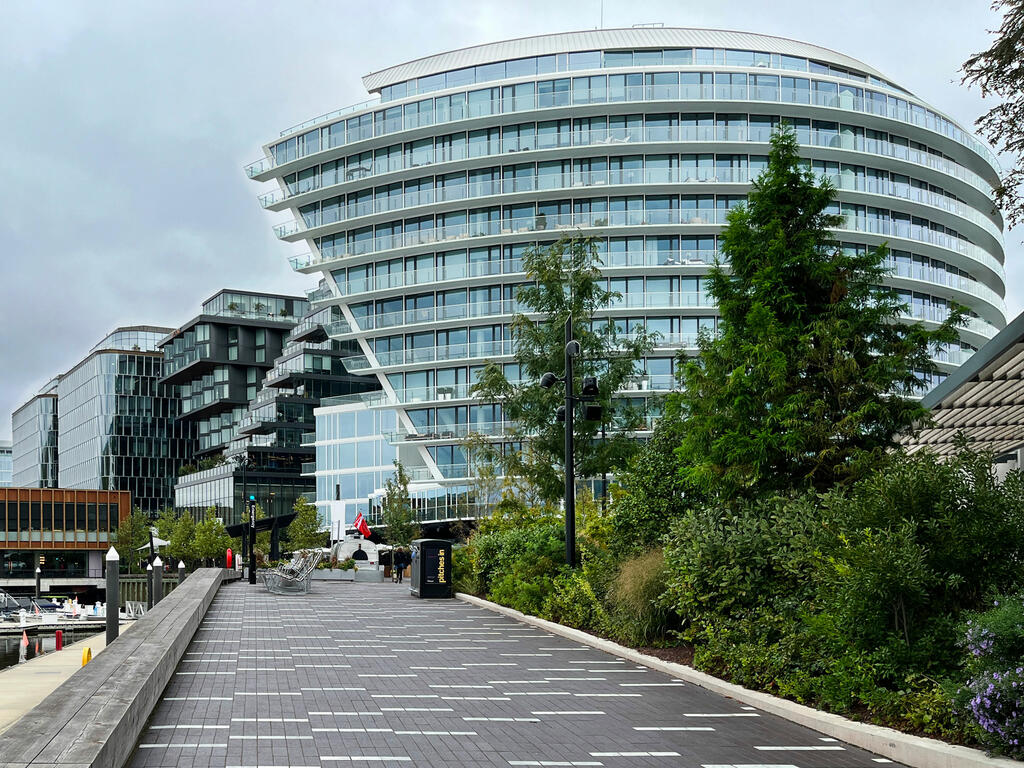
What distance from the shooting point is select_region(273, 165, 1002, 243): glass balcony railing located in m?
66.6

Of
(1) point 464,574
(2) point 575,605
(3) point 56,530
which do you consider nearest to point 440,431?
(1) point 464,574

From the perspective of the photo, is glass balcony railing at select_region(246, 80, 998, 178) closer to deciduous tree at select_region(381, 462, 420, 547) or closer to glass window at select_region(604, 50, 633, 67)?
glass window at select_region(604, 50, 633, 67)

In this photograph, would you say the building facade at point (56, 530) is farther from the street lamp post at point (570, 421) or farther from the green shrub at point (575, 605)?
the green shrub at point (575, 605)

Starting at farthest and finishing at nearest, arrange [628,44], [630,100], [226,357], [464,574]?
[226,357] → [628,44] → [630,100] → [464,574]

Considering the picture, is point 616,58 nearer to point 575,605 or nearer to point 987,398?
point 987,398

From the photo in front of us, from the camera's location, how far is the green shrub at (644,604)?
1551 cm

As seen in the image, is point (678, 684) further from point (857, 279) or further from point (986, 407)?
point (986, 407)

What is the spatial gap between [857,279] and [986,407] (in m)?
7.11

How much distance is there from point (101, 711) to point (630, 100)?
2451 inches

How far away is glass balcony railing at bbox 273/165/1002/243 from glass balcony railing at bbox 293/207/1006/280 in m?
1.68

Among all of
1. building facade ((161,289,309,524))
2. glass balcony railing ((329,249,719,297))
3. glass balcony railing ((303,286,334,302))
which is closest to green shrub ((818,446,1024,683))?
glass balcony railing ((329,249,719,297))

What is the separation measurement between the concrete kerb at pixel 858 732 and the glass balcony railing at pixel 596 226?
5278 cm

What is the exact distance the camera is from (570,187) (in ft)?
220

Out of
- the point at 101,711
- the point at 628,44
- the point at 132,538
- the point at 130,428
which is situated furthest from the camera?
the point at 130,428
